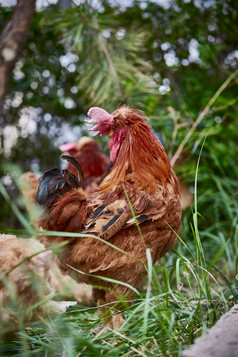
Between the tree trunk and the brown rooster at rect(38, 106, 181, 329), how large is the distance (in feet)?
3.55

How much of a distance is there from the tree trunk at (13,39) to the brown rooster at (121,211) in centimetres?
108

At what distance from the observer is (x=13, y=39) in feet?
7.43

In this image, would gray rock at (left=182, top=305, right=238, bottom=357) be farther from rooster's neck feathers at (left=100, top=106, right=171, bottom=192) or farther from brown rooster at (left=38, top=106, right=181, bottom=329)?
rooster's neck feathers at (left=100, top=106, right=171, bottom=192)

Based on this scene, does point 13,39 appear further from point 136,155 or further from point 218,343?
point 218,343

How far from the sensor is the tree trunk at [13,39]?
2.23m

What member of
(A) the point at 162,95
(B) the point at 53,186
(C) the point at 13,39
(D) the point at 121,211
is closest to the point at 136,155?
(D) the point at 121,211

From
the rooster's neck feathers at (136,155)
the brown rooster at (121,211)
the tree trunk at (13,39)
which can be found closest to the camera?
the brown rooster at (121,211)

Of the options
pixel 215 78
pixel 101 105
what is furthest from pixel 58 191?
pixel 215 78

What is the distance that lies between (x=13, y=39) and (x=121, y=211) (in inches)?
62.3

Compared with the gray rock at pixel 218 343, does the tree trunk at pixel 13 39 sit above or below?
above

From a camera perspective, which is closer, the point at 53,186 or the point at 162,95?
the point at 53,186

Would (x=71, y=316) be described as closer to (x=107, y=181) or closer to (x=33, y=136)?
(x=107, y=181)

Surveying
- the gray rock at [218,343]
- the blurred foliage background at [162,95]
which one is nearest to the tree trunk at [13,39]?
the blurred foliage background at [162,95]

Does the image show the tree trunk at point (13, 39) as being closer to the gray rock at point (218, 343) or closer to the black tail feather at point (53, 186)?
the black tail feather at point (53, 186)
